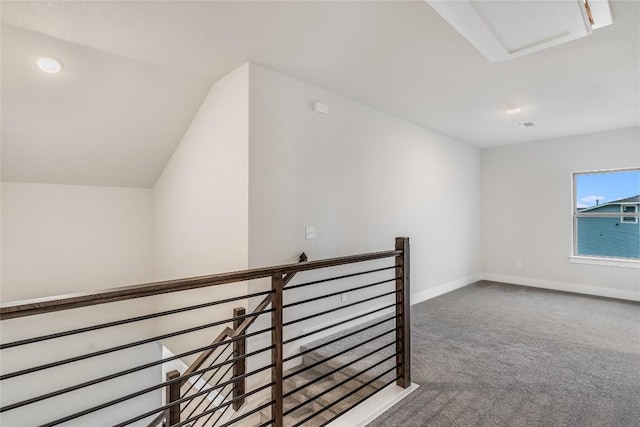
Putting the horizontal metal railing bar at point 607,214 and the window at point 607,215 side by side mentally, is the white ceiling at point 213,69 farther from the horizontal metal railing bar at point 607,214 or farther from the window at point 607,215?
the horizontal metal railing bar at point 607,214

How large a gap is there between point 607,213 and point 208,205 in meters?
5.79

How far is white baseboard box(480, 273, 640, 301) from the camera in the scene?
15.3 feet

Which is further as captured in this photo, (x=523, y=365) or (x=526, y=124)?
(x=526, y=124)

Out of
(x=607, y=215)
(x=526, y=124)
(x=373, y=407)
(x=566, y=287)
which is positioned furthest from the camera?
(x=566, y=287)

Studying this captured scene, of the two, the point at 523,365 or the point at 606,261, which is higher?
the point at 606,261

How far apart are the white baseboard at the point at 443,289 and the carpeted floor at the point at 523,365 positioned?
0.13 m

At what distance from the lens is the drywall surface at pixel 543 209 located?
15.5 feet

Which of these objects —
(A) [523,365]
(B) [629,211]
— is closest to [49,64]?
(A) [523,365]

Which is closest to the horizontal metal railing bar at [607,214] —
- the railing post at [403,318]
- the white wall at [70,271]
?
the railing post at [403,318]

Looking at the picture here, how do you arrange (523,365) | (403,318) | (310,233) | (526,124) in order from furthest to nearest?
(526,124), (310,233), (523,365), (403,318)

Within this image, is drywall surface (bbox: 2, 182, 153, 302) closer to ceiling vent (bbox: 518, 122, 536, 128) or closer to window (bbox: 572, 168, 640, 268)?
ceiling vent (bbox: 518, 122, 536, 128)

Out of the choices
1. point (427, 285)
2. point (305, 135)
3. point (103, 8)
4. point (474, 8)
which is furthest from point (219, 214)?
point (427, 285)

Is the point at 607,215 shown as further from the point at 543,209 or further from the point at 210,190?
the point at 210,190

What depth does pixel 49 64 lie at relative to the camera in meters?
2.41
